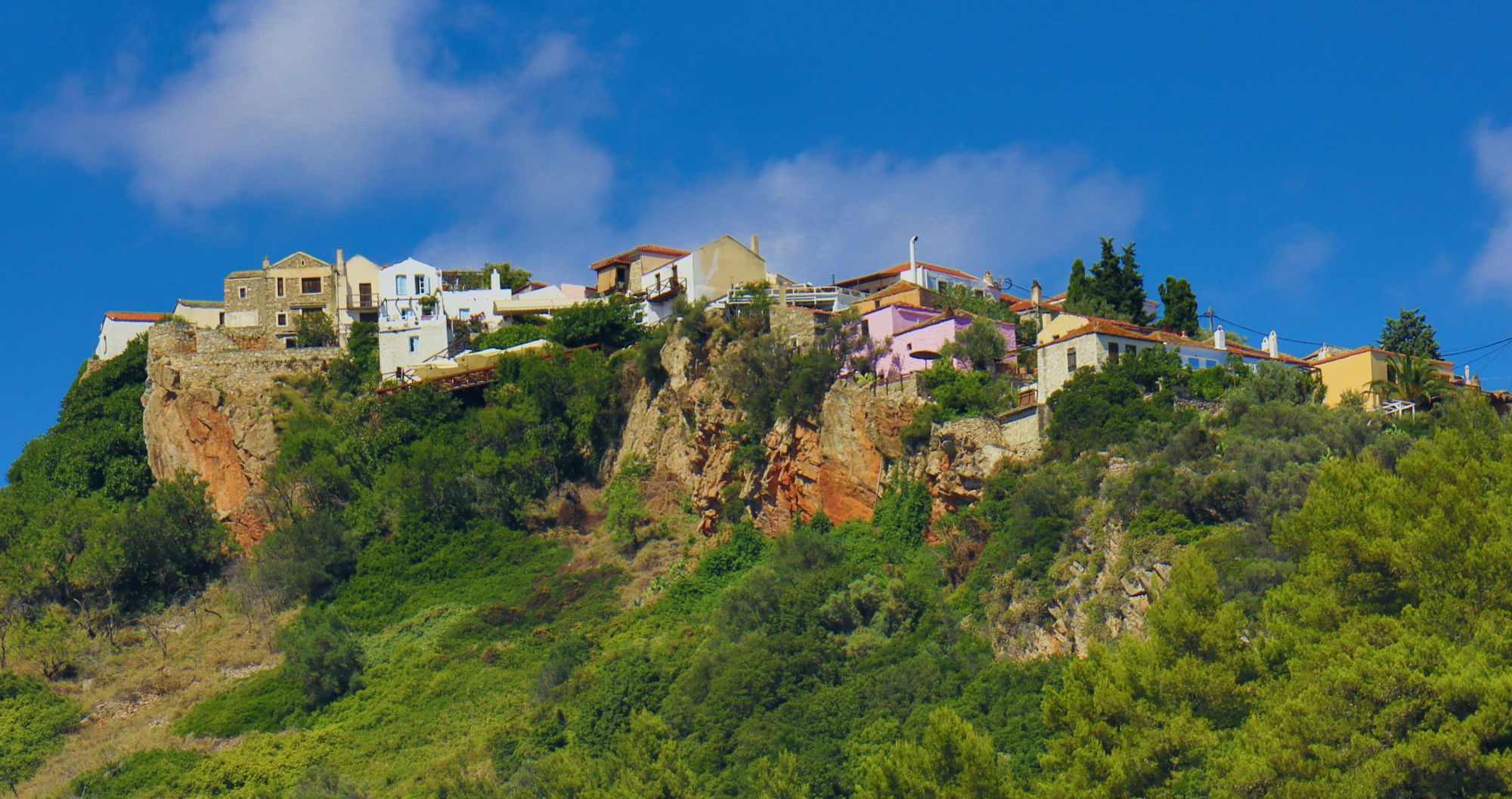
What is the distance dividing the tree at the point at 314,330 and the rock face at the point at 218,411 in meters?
2.68

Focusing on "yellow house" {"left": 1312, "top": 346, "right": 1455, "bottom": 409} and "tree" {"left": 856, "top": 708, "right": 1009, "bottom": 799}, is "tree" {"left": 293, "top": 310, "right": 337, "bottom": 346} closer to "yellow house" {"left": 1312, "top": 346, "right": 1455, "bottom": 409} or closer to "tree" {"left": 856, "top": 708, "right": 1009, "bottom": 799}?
"yellow house" {"left": 1312, "top": 346, "right": 1455, "bottom": 409}

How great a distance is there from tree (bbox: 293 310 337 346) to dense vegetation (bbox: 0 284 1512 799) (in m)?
2.32

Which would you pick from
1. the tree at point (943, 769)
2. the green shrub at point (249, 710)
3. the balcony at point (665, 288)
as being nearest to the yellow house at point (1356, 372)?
the tree at point (943, 769)

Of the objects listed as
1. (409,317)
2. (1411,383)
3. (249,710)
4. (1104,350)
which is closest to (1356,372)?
(1411,383)

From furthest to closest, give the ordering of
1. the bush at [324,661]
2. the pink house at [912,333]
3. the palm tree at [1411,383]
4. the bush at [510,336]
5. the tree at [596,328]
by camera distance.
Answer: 1. the bush at [510,336]
2. the tree at [596,328]
3. the pink house at [912,333]
4. the bush at [324,661]
5. the palm tree at [1411,383]

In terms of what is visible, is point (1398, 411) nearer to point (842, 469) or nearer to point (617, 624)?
point (842, 469)

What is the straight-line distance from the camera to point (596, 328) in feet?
197

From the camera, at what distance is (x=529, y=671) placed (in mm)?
48406

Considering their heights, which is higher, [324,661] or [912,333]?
[912,333]

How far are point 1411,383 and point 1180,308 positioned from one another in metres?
12.5

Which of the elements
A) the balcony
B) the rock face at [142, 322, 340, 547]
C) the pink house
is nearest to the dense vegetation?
the pink house

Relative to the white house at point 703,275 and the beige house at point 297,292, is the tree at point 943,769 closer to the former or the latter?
the white house at point 703,275

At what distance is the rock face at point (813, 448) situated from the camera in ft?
158

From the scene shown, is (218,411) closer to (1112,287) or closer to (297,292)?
(297,292)
